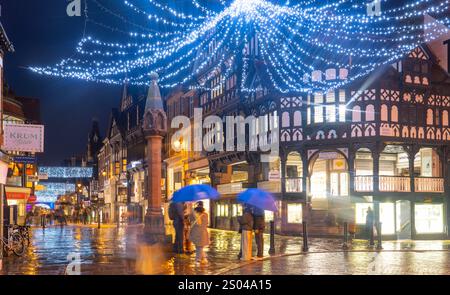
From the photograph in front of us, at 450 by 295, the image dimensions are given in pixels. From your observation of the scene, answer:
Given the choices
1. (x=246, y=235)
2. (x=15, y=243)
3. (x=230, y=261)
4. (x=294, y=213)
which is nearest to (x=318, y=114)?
(x=294, y=213)

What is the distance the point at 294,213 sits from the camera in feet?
118

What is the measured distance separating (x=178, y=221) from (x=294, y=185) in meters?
14.4

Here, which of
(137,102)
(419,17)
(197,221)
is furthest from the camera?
(137,102)

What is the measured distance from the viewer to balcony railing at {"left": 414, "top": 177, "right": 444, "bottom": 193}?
33750 mm

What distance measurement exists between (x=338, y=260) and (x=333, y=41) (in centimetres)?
1638

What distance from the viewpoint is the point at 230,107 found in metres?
41.8

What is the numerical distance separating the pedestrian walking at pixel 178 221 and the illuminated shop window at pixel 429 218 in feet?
51.4

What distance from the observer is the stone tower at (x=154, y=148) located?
1093 inches

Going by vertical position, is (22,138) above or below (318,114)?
below

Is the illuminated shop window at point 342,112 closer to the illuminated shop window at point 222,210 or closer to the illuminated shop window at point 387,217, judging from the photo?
the illuminated shop window at point 387,217

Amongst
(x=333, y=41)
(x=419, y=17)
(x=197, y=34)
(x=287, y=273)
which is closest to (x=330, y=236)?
(x=333, y=41)

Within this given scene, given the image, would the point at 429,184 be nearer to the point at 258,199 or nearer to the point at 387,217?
the point at 387,217

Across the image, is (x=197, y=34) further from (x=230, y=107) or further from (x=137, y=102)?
(x=137, y=102)

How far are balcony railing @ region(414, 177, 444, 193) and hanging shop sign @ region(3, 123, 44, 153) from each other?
819 inches
